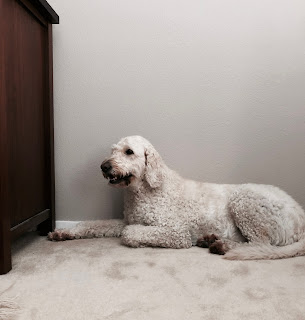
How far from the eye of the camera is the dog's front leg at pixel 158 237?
6.22ft

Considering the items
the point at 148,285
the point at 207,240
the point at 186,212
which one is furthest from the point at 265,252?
the point at 148,285

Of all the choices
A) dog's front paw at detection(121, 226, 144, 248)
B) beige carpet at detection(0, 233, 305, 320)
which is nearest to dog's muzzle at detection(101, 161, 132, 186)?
dog's front paw at detection(121, 226, 144, 248)

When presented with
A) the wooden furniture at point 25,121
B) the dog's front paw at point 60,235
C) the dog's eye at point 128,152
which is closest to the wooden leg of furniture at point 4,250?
the wooden furniture at point 25,121

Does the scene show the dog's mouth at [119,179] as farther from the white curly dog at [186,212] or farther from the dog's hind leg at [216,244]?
the dog's hind leg at [216,244]

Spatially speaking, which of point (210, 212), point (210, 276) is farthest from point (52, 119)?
point (210, 276)

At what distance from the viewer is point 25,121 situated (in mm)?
1840

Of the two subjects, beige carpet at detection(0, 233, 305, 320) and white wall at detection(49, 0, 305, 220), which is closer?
beige carpet at detection(0, 233, 305, 320)

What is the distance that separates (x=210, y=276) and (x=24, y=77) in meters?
1.41

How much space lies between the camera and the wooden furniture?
1.50 metres

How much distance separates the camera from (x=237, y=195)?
1.99m

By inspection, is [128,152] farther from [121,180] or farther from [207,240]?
[207,240]

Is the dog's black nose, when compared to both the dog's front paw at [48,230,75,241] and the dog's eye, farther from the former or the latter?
the dog's front paw at [48,230,75,241]

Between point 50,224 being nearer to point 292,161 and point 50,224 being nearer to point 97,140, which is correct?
point 97,140

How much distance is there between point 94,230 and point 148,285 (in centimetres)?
86
